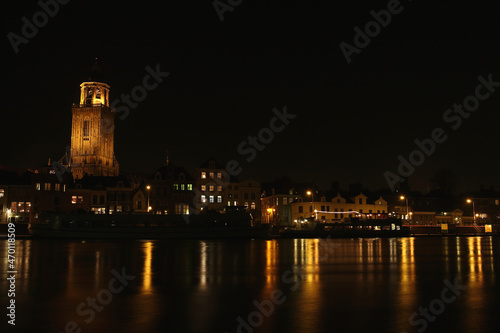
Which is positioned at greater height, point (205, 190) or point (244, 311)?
point (205, 190)

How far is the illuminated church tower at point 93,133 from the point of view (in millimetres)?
138375

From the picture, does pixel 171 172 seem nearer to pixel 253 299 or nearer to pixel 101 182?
pixel 101 182

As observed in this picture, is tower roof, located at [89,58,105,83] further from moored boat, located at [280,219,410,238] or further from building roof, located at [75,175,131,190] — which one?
moored boat, located at [280,219,410,238]

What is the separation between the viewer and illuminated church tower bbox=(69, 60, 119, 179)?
138375 millimetres

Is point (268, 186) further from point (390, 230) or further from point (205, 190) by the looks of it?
point (390, 230)

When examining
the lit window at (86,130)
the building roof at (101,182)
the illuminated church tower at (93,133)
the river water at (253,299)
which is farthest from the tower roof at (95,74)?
the river water at (253,299)

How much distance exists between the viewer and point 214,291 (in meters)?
16.8

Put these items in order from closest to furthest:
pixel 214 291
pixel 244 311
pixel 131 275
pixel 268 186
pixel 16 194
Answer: pixel 244 311 < pixel 214 291 < pixel 131 275 < pixel 16 194 < pixel 268 186

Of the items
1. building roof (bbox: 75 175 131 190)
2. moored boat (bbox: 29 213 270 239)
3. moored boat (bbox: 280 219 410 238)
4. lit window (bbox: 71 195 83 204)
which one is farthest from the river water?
building roof (bbox: 75 175 131 190)

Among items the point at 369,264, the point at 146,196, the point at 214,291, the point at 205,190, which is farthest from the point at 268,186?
the point at 214,291

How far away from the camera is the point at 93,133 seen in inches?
5645

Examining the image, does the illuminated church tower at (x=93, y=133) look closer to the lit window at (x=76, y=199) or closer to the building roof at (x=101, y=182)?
the building roof at (x=101, y=182)

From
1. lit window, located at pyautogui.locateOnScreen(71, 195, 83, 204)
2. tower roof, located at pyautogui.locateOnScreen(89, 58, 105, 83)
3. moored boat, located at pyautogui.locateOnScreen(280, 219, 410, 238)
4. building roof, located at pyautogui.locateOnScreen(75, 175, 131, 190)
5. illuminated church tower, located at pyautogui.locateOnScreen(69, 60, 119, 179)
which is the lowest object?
moored boat, located at pyautogui.locateOnScreen(280, 219, 410, 238)

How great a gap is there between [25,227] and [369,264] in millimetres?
65097
